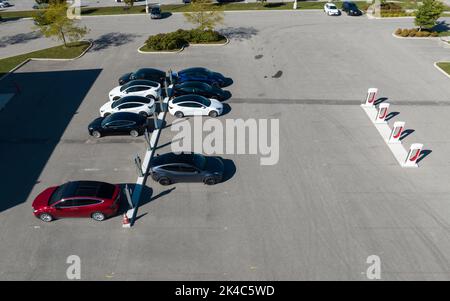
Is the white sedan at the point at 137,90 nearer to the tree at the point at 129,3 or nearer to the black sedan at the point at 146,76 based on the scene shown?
the black sedan at the point at 146,76

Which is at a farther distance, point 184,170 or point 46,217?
point 184,170

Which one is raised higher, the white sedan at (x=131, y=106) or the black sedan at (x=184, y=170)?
the white sedan at (x=131, y=106)

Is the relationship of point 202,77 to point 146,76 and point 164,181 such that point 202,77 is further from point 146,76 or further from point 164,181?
point 164,181

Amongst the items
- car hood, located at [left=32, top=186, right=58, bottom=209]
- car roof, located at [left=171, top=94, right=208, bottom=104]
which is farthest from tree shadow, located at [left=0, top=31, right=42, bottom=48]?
car hood, located at [left=32, top=186, right=58, bottom=209]

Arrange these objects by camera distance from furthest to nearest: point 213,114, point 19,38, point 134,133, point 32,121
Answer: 1. point 19,38
2. point 213,114
3. point 32,121
4. point 134,133

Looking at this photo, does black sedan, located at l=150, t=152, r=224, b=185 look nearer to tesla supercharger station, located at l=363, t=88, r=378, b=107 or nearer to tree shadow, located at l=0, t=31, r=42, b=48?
tesla supercharger station, located at l=363, t=88, r=378, b=107

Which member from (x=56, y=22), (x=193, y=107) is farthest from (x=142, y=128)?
(x=56, y=22)

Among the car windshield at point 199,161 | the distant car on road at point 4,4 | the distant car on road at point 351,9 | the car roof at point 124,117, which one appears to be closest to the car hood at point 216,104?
the car roof at point 124,117
